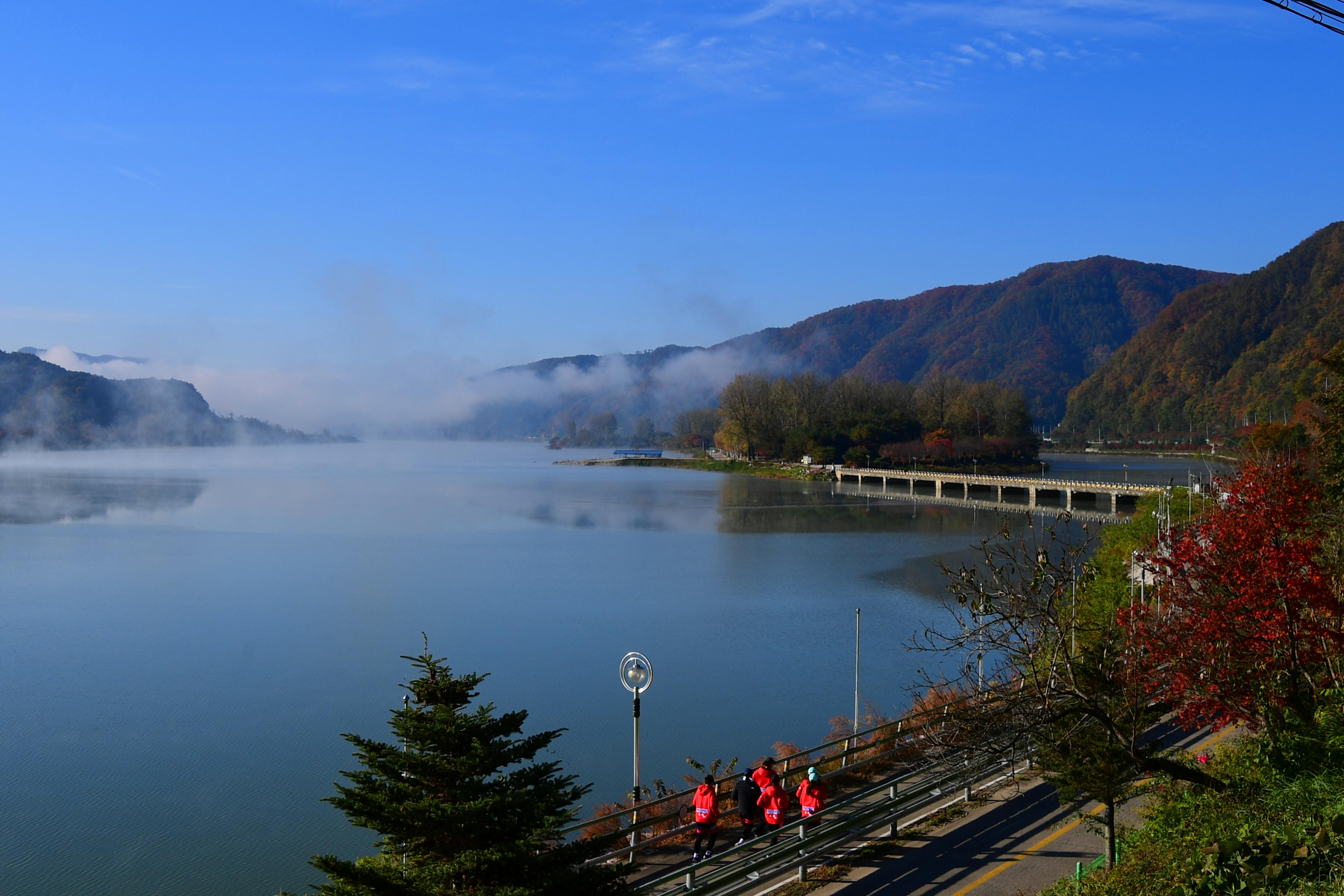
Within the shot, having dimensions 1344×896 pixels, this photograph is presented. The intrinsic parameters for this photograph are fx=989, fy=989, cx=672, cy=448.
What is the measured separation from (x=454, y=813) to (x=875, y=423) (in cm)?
11902

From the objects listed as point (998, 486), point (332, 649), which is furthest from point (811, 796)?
point (998, 486)

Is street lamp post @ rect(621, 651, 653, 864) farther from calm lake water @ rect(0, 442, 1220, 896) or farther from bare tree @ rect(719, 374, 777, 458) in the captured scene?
bare tree @ rect(719, 374, 777, 458)

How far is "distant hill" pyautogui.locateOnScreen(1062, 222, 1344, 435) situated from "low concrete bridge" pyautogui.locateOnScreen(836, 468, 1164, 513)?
5471cm

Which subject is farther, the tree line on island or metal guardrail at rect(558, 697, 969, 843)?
the tree line on island

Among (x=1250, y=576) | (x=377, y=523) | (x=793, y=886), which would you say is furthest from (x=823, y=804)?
(x=377, y=523)

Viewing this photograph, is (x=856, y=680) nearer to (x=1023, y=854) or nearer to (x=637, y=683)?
(x=637, y=683)

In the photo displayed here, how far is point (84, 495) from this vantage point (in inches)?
3317

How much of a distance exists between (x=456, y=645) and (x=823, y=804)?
1872cm

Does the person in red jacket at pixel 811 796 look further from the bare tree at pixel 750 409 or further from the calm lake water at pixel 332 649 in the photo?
the bare tree at pixel 750 409

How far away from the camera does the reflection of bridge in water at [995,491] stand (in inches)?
2864

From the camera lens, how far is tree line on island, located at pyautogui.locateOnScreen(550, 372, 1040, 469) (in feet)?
392

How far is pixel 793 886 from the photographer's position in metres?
10.2

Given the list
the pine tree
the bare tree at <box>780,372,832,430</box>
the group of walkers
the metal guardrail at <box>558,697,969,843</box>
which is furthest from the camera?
the bare tree at <box>780,372,832,430</box>

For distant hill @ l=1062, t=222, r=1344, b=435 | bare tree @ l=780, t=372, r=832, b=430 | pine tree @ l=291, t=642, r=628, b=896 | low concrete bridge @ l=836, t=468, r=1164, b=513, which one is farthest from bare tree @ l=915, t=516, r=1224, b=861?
distant hill @ l=1062, t=222, r=1344, b=435
